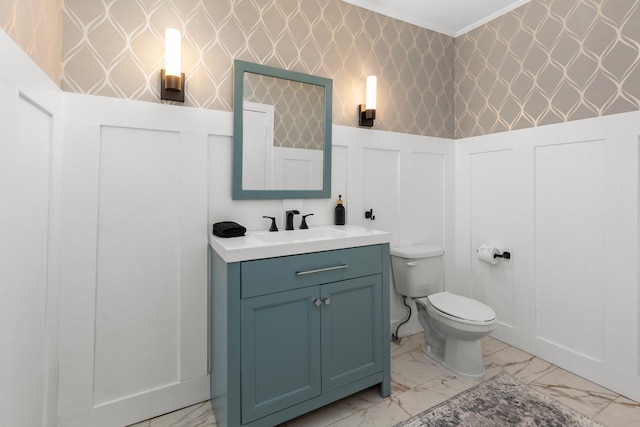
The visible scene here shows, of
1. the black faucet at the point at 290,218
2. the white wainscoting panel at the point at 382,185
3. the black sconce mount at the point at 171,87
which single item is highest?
the black sconce mount at the point at 171,87

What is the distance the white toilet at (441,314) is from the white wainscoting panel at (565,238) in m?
0.48

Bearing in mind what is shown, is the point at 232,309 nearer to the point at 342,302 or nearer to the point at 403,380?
the point at 342,302

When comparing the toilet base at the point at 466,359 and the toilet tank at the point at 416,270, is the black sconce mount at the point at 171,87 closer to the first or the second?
the toilet tank at the point at 416,270

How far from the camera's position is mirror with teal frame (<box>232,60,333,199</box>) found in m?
1.88

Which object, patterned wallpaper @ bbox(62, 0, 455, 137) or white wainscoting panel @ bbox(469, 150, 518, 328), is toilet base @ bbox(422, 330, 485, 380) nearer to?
white wainscoting panel @ bbox(469, 150, 518, 328)

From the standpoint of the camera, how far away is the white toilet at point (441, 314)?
77.1 inches

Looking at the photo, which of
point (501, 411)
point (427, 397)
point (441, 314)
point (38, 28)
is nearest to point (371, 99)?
point (441, 314)

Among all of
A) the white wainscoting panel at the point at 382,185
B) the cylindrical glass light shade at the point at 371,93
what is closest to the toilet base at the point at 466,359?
the white wainscoting panel at the point at 382,185

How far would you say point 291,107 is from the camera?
6.71 ft

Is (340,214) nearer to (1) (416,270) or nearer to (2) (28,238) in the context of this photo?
(1) (416,270)

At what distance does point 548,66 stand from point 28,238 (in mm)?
3003

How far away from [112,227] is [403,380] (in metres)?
1.90

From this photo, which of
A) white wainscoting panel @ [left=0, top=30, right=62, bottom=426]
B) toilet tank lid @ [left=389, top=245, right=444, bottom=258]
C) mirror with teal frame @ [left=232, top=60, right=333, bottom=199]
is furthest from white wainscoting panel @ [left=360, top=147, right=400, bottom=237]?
white wainscoting panel @ [left=0, top=30, right=62, bottom=426]

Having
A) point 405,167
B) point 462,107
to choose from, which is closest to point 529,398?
point 405,167
